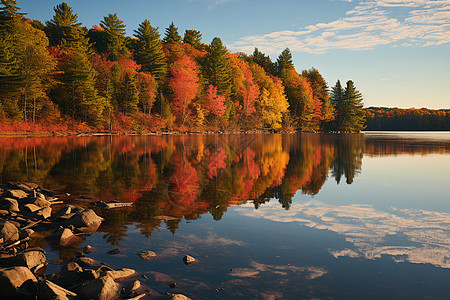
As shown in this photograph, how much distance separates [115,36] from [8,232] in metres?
80.4

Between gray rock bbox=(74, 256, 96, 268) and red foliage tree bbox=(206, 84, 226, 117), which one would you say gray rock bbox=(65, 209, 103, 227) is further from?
red foliage tree bbox=(206, 84, 226, 117)

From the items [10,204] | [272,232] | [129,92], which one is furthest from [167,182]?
[129,92]

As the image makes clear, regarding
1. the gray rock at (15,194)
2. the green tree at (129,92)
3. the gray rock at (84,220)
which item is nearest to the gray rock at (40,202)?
the gray rock at (15,194)

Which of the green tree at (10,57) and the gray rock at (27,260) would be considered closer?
the gray rock at (27,260)

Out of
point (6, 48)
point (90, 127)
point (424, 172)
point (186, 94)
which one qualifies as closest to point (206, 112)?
point (186, 94)

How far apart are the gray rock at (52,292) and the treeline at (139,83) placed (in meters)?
50.7

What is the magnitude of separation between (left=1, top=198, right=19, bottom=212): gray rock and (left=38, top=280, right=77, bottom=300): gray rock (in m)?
5.45

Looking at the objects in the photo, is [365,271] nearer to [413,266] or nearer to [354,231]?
[413,266]

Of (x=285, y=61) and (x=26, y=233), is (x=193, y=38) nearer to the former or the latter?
(x=285, y=61)

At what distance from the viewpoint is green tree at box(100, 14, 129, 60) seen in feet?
251

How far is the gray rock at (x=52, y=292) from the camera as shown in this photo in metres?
4.61

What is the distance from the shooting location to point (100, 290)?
4773 mm

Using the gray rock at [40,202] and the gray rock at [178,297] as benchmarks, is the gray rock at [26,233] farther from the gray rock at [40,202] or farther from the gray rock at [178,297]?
the gray rock at [178,297]

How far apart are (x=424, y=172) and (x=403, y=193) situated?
7617 mm
